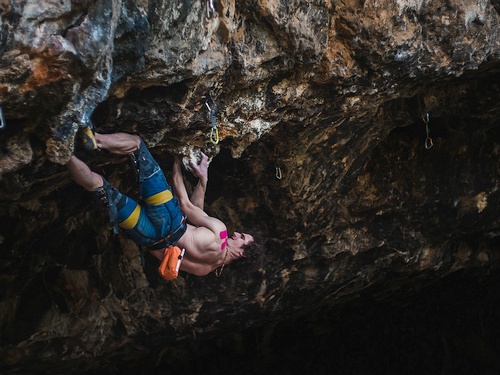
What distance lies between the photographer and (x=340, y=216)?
5.12m

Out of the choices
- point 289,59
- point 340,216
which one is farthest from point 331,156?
point 289,59

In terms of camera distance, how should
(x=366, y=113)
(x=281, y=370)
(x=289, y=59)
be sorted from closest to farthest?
(x=289, y=59) < (x=366, y=113) < (x=281, y=370)

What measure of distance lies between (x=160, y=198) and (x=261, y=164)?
1.03 meters

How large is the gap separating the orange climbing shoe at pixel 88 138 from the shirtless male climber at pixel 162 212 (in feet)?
0.27

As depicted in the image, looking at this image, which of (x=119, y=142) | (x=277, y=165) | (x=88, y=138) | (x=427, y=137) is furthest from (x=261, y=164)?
(x=88, y=138)

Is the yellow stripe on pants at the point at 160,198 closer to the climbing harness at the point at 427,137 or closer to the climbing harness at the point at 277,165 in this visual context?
the climbing harness at the point at 277,165

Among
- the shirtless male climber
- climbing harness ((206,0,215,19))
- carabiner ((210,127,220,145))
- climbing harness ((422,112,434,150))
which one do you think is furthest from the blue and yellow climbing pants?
climbing harness ((422,112,434,150))

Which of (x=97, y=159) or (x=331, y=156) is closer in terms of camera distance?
(x=97, y=159)

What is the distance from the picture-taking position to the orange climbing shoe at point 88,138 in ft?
9.52

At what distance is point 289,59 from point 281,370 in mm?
4276

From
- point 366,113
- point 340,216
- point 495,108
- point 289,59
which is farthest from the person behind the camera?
point 340,216

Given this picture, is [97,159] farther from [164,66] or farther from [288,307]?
[288,307]

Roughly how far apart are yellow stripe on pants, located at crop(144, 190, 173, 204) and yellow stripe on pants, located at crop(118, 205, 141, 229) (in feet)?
0.23

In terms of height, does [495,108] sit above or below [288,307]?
above
